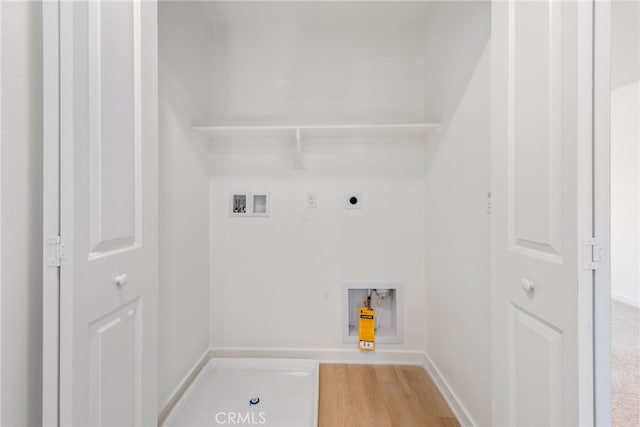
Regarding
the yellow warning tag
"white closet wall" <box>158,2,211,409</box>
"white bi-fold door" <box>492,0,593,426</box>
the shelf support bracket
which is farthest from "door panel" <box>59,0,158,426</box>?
the yellow warning tag

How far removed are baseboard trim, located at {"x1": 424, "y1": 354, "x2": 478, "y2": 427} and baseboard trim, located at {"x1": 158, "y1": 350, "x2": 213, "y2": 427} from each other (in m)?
1.52

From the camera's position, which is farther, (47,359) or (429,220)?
(429,220)

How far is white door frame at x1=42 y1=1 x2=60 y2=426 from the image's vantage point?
2.24 ft

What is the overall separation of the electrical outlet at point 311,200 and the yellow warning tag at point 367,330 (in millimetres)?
815

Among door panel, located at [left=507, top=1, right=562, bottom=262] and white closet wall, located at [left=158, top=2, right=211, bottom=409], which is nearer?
door panel, located at [left=507, top=1, right=562, bottom=262]

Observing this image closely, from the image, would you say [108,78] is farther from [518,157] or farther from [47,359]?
[518,157]

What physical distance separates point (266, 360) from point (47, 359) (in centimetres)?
149

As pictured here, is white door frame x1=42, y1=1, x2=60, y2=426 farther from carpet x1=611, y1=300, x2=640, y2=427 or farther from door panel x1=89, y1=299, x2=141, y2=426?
carpet x1=611, y1=300, x2=640, y2=427

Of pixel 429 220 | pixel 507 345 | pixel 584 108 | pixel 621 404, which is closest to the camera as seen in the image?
pixel 584 108

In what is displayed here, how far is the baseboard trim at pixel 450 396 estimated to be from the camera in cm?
140

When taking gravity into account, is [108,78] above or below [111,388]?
above

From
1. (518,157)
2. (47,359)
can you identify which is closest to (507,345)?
(518,157)

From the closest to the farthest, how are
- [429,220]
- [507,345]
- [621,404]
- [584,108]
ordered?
[584,108] → [621,404] → [507,345] → [429,220]

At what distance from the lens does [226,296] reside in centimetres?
204
